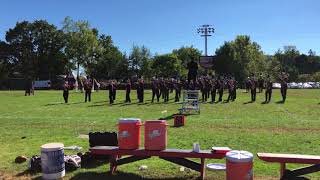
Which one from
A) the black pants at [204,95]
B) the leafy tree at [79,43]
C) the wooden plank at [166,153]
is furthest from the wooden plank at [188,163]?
the leafy tree at [79,43]

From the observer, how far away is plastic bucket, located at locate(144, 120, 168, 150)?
Result: 1010cm

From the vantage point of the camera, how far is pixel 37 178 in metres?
10.0

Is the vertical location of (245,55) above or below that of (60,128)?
above

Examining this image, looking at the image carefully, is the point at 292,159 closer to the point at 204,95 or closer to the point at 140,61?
the point at 204,95

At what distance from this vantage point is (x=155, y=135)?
10.1 meters

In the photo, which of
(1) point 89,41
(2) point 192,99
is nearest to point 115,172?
(2) point 192,99

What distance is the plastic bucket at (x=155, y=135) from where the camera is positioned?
10098 mm

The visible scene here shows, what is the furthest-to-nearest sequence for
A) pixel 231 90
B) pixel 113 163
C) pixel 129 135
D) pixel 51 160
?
pixel 231 90 → pixel 113 163 → pixel 129 135 → pixel 51 160

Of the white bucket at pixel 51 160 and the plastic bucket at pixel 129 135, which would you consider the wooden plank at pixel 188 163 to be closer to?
the plastic bucket at pixel 129 135

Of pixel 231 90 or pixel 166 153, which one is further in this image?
pixel 231 90

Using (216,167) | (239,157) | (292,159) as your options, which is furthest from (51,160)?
(292,159)

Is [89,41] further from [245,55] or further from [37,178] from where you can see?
[37,178]

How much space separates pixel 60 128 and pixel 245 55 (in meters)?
91.2

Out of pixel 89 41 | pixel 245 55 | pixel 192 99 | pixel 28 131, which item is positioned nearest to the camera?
pixel 28 131
